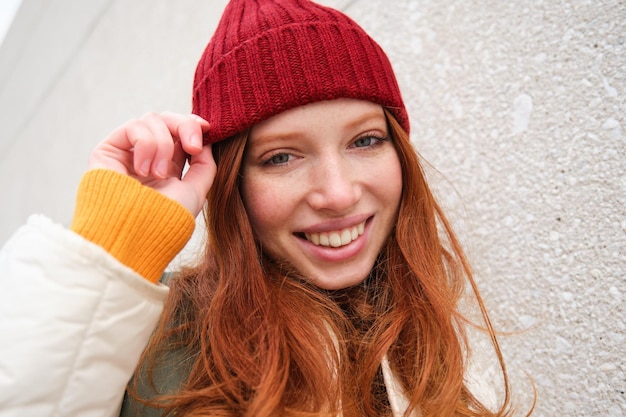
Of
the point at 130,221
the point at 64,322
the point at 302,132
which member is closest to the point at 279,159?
the point at 302,132

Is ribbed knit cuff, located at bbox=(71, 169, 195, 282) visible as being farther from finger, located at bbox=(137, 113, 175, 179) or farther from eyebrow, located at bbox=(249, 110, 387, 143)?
eyebrow, located at bbox=(249, 110, 387, 143)

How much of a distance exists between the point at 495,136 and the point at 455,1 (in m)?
0.40

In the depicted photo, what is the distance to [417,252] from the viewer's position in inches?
42.4

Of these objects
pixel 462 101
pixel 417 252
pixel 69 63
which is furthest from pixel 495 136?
pixel 69 63

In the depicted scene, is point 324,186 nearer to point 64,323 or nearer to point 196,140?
point 196,140

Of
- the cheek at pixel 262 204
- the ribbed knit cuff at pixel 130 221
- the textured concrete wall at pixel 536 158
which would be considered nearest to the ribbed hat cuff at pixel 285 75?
the cheek at pixel 262 204

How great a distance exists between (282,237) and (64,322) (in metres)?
0.44

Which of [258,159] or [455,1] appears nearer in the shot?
[258,159]

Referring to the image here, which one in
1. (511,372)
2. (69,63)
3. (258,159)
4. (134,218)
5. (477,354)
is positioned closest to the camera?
(134,218)

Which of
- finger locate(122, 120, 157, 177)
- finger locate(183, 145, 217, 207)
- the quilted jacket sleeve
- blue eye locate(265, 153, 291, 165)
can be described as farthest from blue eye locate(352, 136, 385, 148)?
the quilted jacket sleeve

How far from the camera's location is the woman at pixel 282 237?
81 centimetres

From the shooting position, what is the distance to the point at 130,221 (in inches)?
30.3

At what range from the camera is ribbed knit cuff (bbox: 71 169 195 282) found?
2.46 ft

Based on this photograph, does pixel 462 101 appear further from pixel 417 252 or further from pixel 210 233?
pixel 210 233
